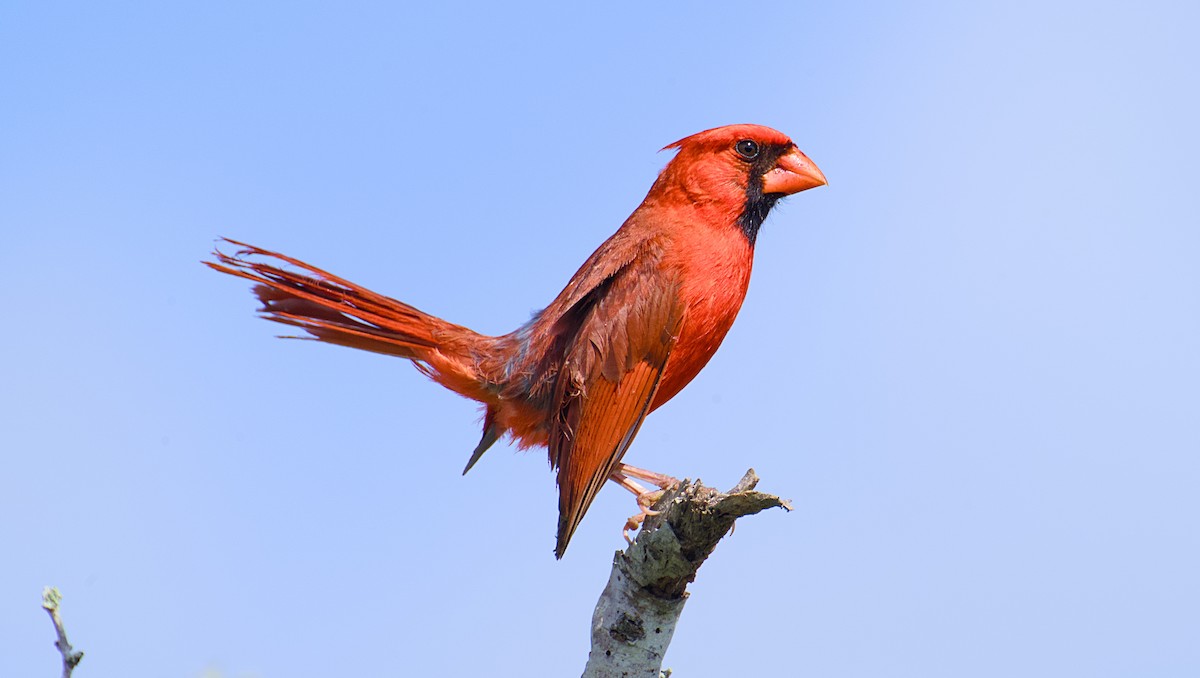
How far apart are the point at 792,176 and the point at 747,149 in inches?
8.9

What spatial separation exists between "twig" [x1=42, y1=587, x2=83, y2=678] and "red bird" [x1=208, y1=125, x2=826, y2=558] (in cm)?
211

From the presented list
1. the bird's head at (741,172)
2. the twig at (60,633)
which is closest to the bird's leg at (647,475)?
the bird's head at (741,172)

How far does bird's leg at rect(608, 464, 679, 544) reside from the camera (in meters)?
3.81

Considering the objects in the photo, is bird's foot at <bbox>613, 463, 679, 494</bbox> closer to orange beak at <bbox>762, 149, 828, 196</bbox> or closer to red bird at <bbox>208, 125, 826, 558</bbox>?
red bird at <bbox>208, 125, 826, 558</bbox>

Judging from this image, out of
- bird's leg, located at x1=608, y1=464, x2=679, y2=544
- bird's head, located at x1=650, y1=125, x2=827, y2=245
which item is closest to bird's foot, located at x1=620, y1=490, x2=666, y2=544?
bird's leg, located at x1=608, y1=464, x2=679, y2=544

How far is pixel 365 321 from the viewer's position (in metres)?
4.57

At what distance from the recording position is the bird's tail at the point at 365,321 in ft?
14.8

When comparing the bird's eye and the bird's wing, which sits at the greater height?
the bird's eye

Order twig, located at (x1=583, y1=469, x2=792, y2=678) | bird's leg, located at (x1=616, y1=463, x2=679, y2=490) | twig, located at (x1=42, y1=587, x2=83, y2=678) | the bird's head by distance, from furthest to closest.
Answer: the bird's head, bird's leg, located at (x1=616, y1=463, x2=679, y2=490), twig, located at (x1=583, y1=469, x2=792, y2=678), twig, located at (x1=42, y1=587, x2=83, y2=678)

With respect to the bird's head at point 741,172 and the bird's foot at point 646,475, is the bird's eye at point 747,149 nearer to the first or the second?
the bird's head at point 741,172

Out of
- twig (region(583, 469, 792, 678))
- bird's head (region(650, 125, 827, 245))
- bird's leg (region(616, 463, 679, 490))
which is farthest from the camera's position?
bird's head (region(650, 125, 827, 245))

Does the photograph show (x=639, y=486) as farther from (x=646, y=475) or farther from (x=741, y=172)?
(x=741, y=172)

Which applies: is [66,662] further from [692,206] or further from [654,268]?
[692,206]

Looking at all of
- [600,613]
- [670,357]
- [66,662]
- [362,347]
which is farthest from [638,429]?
[66,662]
